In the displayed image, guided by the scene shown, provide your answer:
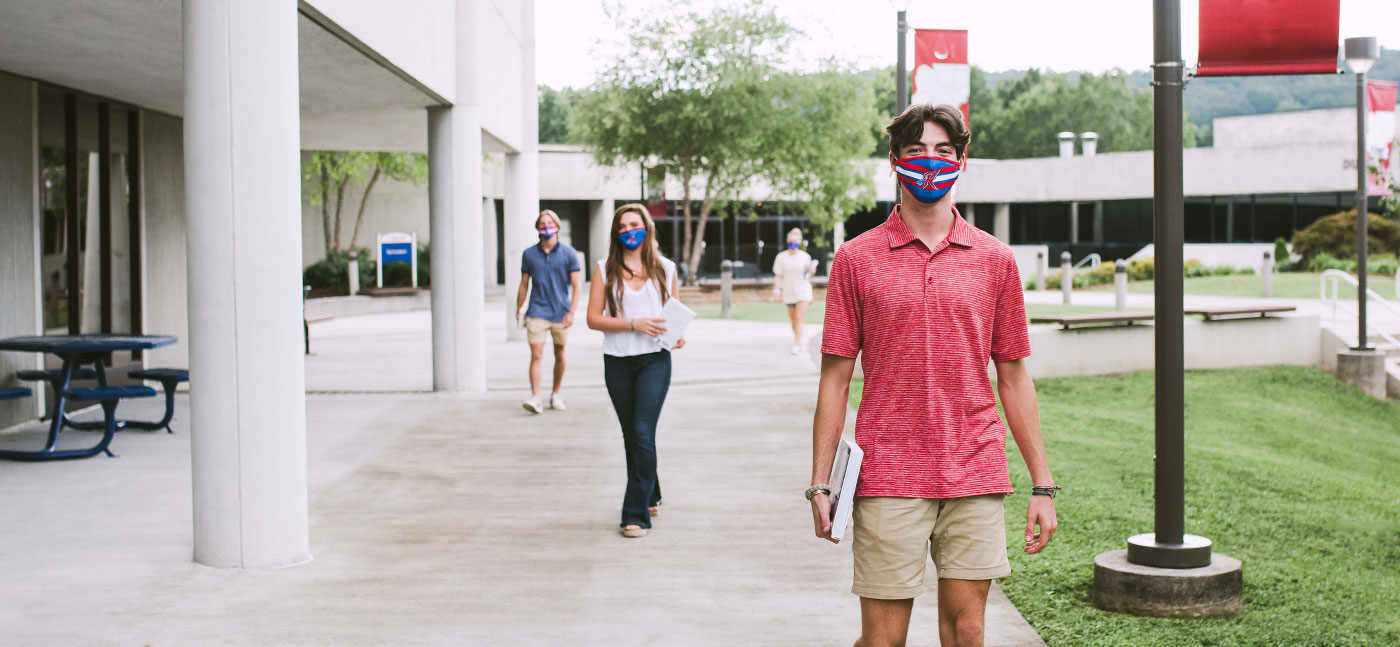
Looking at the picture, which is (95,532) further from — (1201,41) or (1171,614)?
(1201,41)

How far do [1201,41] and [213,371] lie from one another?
4.95 m

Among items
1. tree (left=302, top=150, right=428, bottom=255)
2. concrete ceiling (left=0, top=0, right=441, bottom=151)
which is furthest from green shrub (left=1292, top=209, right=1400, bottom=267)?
concrete ceiling (left=0, top=0, right=441, bottom=151)

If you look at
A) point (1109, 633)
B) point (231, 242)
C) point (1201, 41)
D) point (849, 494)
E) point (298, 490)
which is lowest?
point (1109, 633)

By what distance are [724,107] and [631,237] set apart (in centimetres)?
2974

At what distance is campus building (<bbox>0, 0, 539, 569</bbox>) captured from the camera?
636cm

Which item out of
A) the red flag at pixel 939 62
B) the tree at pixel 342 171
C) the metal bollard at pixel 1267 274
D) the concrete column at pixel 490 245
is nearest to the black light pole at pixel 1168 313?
the red flag at pixel 939 62

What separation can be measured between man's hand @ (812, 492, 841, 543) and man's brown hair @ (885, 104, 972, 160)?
3.23 feet

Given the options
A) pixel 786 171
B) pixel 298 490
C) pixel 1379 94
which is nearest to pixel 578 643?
pixel 298 490

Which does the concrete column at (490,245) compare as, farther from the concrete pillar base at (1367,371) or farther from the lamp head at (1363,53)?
the lamp head at (1363,53)

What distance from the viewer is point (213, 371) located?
251 inches

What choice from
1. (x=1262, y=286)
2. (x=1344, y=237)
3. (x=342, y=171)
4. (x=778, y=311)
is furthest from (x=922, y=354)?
(x=1344, y=237)

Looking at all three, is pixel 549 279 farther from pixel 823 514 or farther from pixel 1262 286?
pixel 1262 286

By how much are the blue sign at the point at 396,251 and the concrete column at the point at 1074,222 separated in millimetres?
28662

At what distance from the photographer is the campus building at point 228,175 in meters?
6.36
